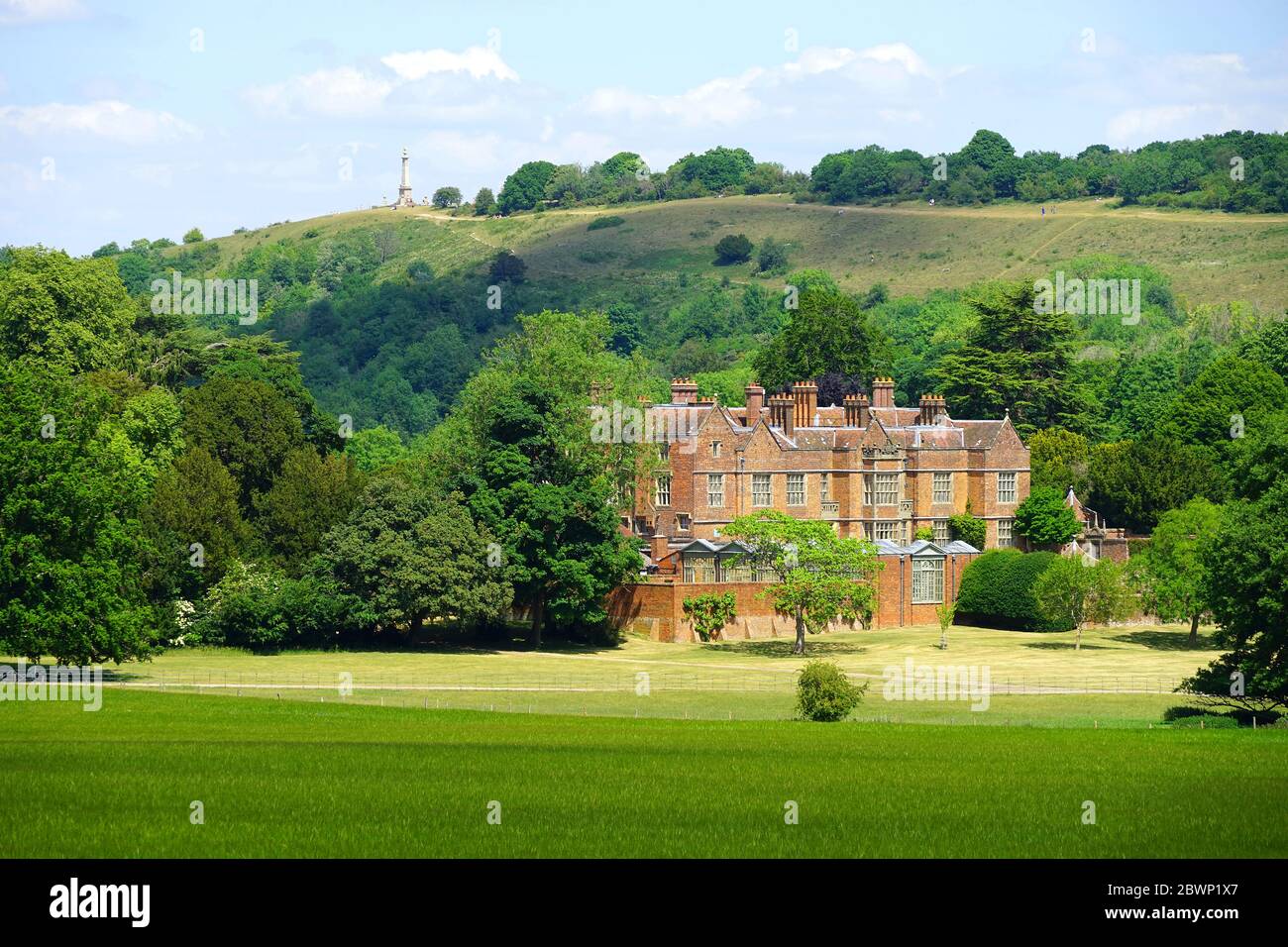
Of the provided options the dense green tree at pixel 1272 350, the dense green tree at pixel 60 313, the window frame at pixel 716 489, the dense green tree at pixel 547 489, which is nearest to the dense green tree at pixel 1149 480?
the dense green tree at pixel 1272 350

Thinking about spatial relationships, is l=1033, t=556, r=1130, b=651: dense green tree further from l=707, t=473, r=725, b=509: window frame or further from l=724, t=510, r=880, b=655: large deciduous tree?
l=707, t=473, r=725, b=509: window frame

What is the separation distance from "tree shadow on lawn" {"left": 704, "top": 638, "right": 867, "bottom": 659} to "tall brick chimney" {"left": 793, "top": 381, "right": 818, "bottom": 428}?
56.8 feet

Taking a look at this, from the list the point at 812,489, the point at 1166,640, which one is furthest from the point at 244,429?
the point at 1166,640

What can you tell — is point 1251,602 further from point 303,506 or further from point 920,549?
point 303,506

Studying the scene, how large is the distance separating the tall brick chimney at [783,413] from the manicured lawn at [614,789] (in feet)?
172

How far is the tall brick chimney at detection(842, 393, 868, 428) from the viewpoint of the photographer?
Result: 360ft

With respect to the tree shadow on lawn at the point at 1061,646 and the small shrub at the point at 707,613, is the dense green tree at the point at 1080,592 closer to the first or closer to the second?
the tree shadow on lawn at the point at 1061,646

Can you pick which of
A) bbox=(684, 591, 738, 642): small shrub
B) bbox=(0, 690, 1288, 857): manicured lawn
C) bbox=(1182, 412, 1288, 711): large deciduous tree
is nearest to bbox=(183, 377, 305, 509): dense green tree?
bbox=(684, 591, 738, 642): small shrub

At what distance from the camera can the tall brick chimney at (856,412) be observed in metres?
110
